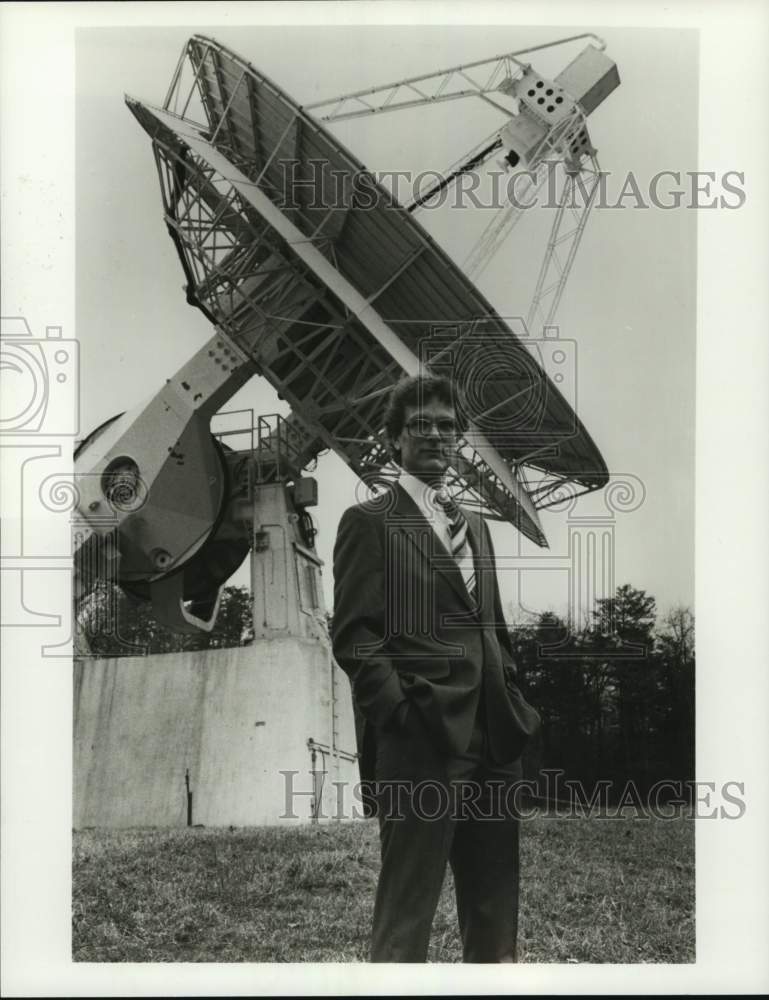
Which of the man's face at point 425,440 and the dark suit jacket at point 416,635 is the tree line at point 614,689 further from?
the man's face at point 425,440

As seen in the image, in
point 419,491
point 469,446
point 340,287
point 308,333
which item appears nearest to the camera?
point 419,491

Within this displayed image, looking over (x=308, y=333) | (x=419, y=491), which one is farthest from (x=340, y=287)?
(x=419, y=491)

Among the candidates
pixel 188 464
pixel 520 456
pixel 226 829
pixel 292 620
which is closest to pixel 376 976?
pixel 226 829

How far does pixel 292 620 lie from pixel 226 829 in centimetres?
226

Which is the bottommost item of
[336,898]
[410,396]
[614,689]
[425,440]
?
[336,898]

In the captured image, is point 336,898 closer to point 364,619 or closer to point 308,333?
point 364,619

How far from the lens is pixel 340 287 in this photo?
1045 cm

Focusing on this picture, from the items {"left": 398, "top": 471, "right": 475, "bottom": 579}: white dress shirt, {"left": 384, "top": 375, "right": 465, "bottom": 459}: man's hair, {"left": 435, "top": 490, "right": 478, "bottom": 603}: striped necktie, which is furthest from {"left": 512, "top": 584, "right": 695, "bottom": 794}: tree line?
{"left": 384, "top": 375, "right": 465, "bottom": 459}: man's hair

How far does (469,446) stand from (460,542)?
1.54 meters

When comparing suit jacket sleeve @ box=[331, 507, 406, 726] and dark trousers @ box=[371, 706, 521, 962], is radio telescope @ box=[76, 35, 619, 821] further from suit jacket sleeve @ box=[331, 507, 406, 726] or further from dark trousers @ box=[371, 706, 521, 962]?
dark trousers @ box=[371, 706, 521, 962]

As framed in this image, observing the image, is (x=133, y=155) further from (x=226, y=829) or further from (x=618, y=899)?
(x=618, y=899)

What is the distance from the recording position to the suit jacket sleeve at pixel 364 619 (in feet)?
23.7

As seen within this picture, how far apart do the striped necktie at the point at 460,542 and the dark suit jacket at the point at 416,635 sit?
6 centimetres

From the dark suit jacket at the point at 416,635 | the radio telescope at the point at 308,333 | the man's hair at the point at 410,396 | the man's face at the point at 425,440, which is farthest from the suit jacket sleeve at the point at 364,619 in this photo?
the radio telescope at the point at 308,333
